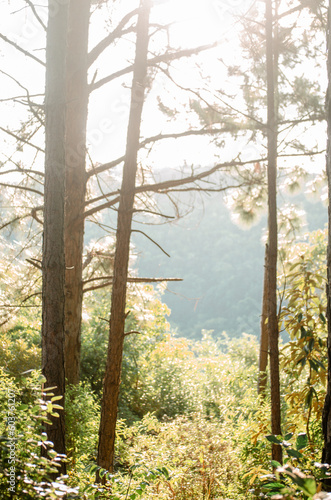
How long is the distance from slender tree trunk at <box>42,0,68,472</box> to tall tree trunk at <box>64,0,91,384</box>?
2.41 metres

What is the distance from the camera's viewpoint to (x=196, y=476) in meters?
3.81

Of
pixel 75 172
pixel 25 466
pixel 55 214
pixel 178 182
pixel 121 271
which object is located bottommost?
pixel 25 466

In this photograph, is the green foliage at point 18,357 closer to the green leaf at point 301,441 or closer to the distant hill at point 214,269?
the green leaf at point 301,441

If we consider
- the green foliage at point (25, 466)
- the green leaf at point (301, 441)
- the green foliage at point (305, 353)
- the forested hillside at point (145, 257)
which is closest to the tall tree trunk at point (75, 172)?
the forested hillside at point (145, 257)

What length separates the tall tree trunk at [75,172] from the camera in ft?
17.8

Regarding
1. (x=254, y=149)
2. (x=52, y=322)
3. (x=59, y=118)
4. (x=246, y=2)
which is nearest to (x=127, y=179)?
(x=59, y=118)

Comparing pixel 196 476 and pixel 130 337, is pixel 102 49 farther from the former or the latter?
pixel 130 337

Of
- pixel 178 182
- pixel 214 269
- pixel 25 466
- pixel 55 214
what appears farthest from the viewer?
pixel 214 269

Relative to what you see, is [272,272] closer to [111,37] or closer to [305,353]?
[305,353]

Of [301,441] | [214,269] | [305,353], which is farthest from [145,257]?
[214,269]

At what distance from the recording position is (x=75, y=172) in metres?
5.47

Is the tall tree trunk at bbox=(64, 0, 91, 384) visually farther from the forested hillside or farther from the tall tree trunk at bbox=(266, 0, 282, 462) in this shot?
the tall tree trunk at bbox=(266, 0, 282, 462)

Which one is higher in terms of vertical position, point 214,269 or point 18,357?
point 214,269

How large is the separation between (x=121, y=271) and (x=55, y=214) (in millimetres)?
1082
